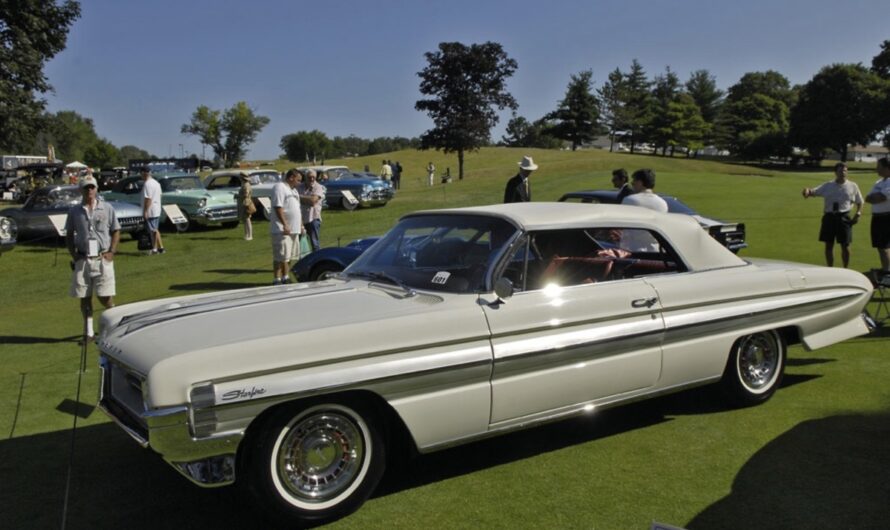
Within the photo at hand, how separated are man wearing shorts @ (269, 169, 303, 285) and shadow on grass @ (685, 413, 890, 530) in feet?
22.8

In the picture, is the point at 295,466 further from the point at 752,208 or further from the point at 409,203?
the point at 409,203

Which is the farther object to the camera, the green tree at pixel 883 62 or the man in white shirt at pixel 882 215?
the green tree at pixel 883 62

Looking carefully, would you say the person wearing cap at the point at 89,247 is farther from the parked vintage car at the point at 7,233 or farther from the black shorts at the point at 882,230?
the parked vintage car at the point at 7,233

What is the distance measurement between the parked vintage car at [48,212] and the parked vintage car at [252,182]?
12.9ft

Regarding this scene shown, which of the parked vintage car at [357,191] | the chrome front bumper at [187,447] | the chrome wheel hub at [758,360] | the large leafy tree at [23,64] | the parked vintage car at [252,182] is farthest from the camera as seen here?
the large leafy tree at [23,64]

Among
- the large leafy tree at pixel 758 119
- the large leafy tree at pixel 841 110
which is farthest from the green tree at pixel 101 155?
the large leafy tree at pixel 841 110

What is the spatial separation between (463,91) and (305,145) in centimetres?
8837

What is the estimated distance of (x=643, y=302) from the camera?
4355mm

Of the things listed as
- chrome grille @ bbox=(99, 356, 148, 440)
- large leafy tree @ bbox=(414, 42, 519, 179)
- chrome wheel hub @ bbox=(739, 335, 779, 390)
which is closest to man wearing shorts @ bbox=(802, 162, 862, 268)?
chrome wheel hub @ bbox=(739, 335, 779, 390)

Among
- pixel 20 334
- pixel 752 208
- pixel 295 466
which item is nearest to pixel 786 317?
pixel 295 466

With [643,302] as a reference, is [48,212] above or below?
above

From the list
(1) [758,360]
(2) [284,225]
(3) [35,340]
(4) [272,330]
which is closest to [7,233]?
(3) [35,340]

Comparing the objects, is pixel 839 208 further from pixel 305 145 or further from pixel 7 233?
pixel 305 145

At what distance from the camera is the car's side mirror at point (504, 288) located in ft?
12.4
